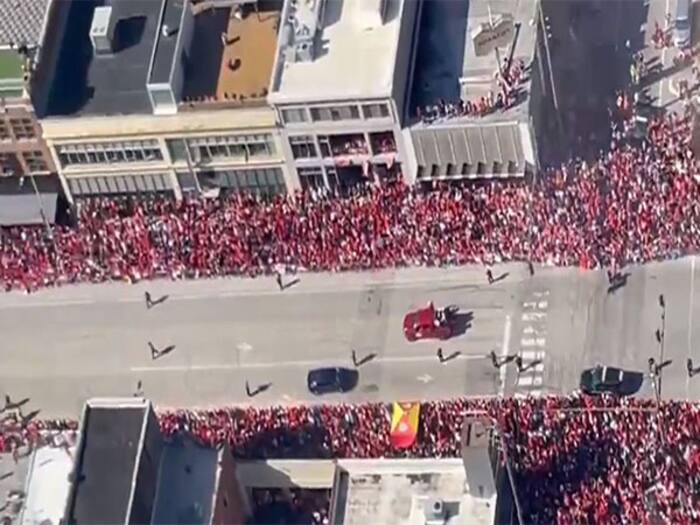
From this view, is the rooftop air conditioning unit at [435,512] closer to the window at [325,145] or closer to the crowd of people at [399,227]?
the crowd of people at [399,227]

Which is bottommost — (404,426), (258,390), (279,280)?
(404,426)

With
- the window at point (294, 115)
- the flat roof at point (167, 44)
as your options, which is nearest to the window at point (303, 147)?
the window at point (294, 115)

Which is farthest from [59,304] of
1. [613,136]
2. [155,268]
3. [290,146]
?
[613,136]

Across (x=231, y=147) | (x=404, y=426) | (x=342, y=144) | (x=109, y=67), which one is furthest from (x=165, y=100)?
(x=404, y=426)

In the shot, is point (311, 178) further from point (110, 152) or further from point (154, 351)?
point (154, 351)

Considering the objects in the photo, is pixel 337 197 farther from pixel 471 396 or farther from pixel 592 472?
pixel 592 472

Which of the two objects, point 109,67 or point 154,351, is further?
point 109,67

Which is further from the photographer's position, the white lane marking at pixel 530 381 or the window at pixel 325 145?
the window at pixel 325 145
